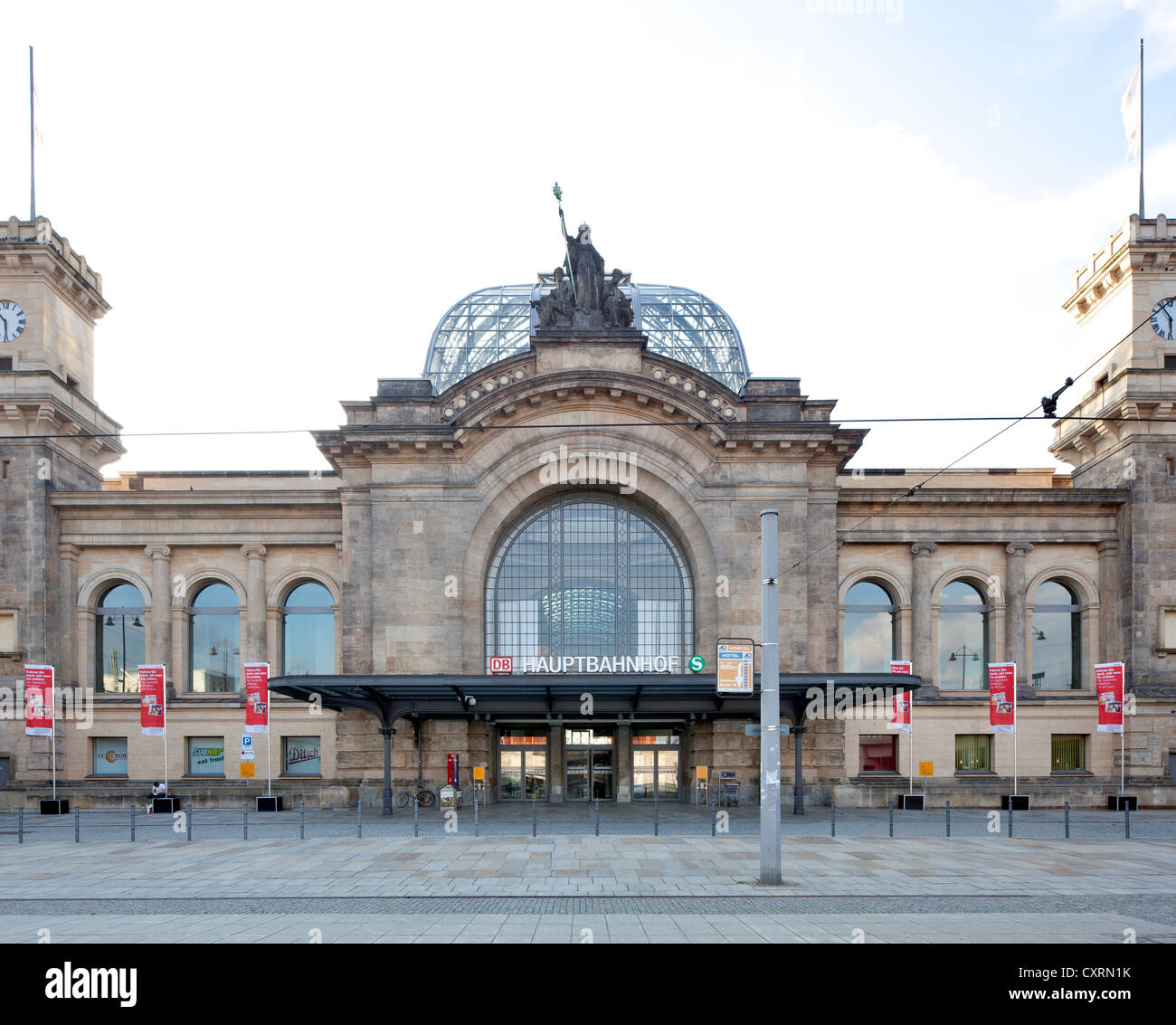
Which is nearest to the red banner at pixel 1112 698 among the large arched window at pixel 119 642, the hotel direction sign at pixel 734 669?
the hotel direction sign at pixel 734 669

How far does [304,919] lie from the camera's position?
585 inches

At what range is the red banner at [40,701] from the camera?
33188mm

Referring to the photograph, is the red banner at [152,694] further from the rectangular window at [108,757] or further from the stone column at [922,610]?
the stone column at [922,610]

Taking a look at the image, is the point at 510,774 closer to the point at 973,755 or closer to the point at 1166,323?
the point at 973,755

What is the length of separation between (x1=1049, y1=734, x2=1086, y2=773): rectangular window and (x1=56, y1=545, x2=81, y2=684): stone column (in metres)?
41.4

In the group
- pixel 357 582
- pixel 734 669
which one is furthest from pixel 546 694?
pixel 734 669

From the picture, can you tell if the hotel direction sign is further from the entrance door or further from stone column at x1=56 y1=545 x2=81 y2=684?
stone column at x1=56 y1=545 x2=81 y2=684

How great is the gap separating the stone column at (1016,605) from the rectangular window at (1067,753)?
3094 mm

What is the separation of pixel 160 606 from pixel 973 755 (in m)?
34.9

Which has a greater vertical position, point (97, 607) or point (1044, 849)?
point (97, 607)

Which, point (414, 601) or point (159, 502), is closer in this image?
point (414, 601)

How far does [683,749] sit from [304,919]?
23.1m

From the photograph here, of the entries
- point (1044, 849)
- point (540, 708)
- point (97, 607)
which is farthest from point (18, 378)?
point (1044, 849)
